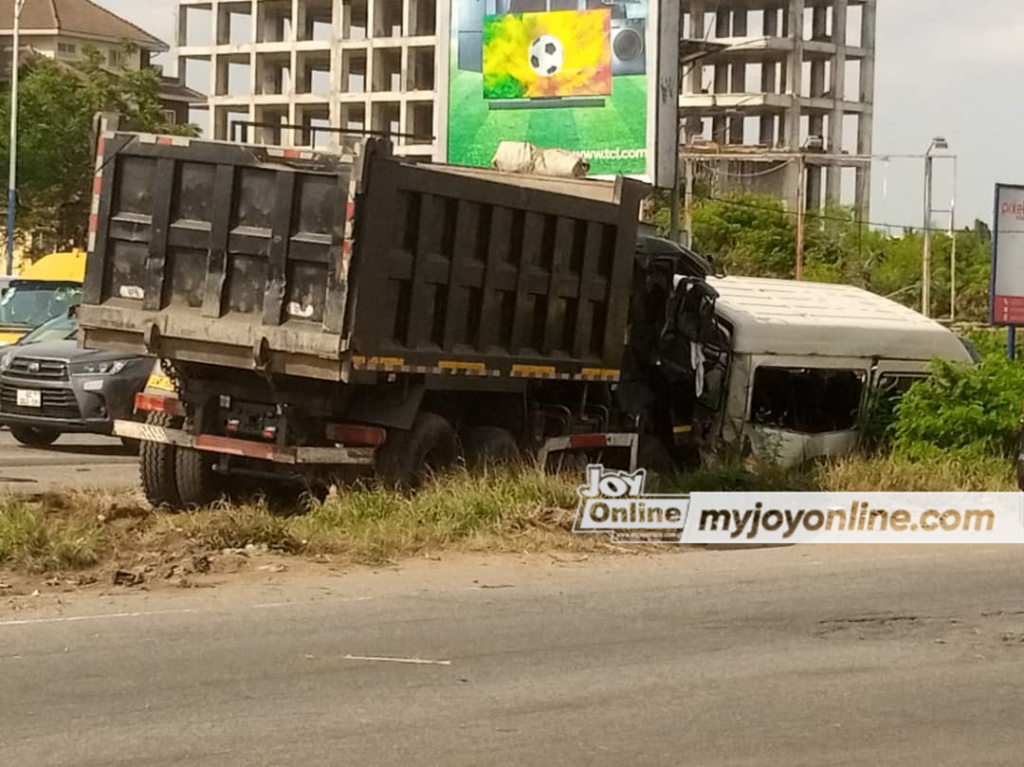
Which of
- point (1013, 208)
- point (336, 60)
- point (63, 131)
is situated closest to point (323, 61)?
point (336, 60)

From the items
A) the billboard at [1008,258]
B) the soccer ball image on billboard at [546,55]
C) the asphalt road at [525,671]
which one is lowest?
the asphalt road at [525,671]

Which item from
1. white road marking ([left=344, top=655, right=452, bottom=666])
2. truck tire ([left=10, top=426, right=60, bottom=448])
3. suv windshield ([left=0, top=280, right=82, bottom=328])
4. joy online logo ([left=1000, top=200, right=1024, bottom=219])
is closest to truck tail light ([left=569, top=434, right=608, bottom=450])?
white road marking ([left=344, top=655, right=452, bottom=666])

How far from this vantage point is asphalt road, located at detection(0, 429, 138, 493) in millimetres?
16016

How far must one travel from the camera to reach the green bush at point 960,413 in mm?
17641

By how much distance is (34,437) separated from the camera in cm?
2027

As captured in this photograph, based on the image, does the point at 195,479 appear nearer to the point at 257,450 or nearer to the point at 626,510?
the point at 257,450

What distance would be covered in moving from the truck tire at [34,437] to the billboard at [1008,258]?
12.1 metres

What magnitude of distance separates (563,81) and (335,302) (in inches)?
859

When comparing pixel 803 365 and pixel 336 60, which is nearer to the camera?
pixel 803 365

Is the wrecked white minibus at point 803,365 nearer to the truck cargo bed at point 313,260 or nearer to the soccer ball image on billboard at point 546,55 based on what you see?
the truck cargo bed at point 313,260

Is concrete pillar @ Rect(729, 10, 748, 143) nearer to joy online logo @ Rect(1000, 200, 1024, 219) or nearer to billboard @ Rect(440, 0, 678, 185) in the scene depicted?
billboard @ Rect(440, 0, 678, 185)

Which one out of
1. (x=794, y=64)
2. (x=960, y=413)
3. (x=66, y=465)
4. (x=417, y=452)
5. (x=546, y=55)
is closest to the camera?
(x=417, y=452)

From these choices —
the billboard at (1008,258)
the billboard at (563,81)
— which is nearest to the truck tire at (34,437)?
the billboard at (1008,258)

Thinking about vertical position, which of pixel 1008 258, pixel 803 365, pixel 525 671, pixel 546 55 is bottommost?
pixel 525 671
